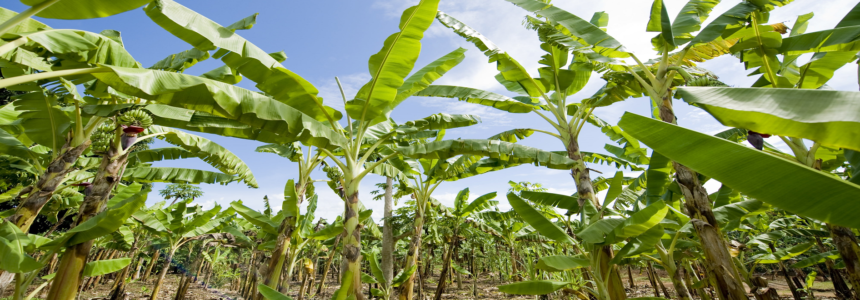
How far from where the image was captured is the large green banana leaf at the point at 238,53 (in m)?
2.89

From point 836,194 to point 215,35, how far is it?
424 cm

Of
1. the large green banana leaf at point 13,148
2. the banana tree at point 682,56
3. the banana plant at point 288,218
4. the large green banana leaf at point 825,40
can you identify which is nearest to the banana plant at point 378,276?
the banana plant at point 288,218

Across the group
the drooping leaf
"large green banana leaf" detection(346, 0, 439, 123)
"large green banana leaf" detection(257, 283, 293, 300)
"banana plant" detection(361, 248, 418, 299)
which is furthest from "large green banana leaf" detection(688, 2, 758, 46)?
"banana plant" detection(361, 248, 418, 299)

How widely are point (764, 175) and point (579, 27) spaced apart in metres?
3.35

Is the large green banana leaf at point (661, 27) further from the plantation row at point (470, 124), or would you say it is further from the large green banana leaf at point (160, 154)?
the large green banana leaf at point (160, 154)

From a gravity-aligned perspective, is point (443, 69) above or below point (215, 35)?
above

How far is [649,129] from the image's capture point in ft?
4.58

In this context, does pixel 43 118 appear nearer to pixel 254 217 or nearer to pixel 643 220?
pixel 254 217

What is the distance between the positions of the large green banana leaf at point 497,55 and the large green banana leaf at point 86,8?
11.7 feet

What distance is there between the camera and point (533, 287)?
3.47 metres

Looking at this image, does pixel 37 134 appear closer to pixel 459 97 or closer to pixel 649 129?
pixel 459 97

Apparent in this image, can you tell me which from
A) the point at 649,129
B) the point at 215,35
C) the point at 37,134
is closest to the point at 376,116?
the point at 215,35

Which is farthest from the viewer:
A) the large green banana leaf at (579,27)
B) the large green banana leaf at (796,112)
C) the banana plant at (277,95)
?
the large green banana leaf at (579,27)

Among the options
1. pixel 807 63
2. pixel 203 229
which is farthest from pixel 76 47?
pixel 807 63
